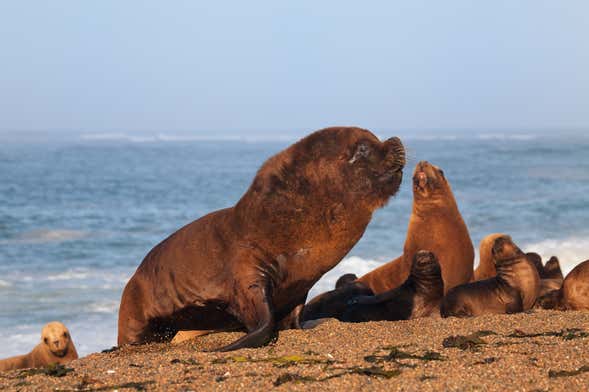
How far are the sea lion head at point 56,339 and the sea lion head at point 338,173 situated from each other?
468 centimetres

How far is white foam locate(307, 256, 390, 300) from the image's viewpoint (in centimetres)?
1507

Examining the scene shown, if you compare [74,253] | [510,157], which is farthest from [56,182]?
[510,157]

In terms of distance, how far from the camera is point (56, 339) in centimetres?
1012

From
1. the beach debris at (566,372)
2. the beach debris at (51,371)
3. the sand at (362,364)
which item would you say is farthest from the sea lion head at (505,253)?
the beach debris at (51,371)

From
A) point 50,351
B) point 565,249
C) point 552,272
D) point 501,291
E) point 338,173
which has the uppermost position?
point 338,173

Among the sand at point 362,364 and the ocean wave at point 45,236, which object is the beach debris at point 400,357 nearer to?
the sand at point 362,364

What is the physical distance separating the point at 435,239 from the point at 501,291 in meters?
1.41

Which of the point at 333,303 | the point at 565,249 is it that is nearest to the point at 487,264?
the point at 333,303

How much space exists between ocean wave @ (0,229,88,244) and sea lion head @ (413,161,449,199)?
43.3 feet

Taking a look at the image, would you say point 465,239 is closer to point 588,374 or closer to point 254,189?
point 254,189

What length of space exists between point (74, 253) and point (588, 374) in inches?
632

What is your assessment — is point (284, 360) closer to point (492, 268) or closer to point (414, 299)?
point (414, 299)

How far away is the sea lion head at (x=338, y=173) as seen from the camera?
5965 millimetres

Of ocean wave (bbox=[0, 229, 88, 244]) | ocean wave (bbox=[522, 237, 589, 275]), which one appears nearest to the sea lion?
ocean wave (bbox=[522, 237, 589, 275])
